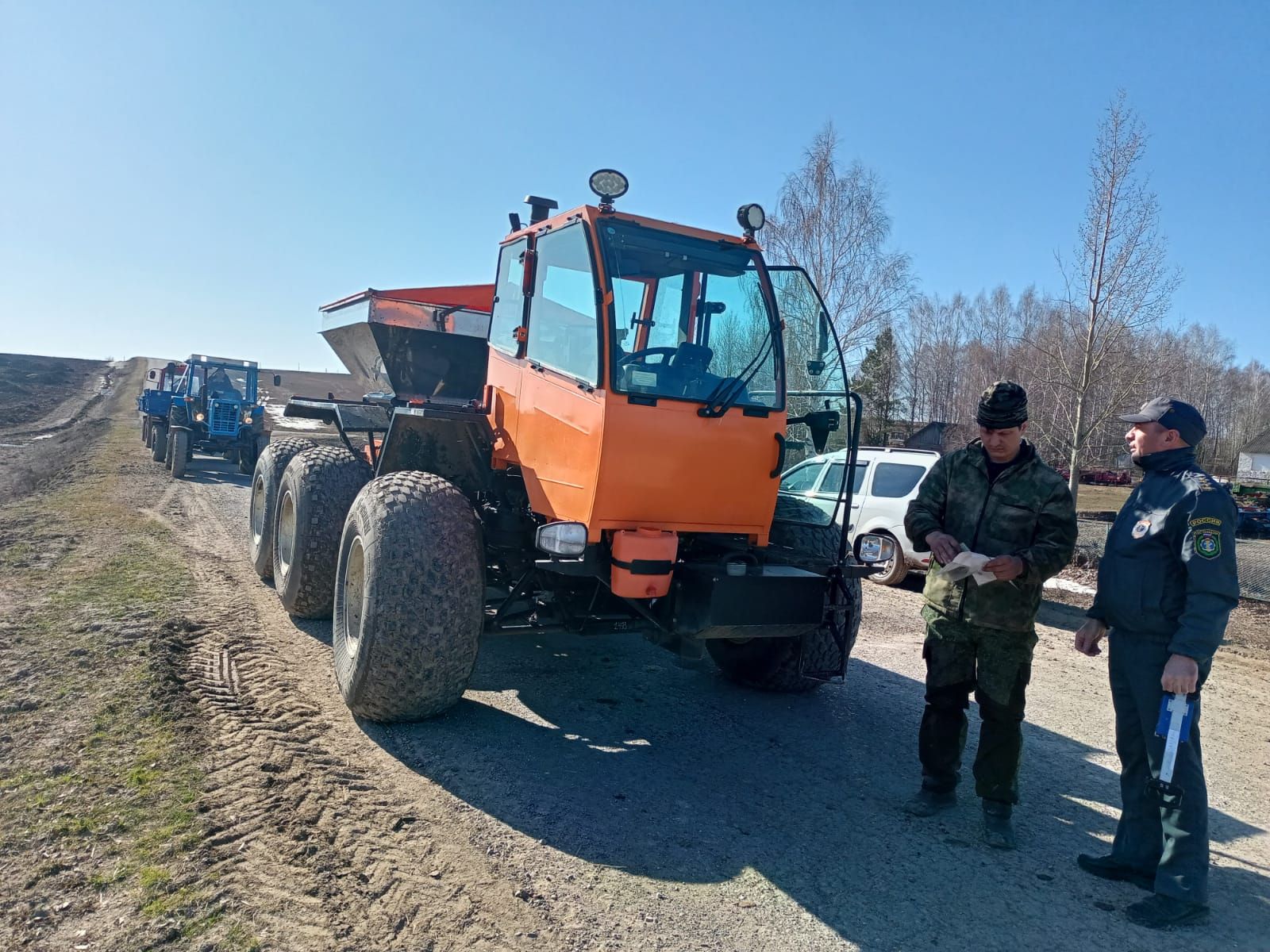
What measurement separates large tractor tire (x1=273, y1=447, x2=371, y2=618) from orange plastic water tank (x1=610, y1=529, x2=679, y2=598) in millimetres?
2888

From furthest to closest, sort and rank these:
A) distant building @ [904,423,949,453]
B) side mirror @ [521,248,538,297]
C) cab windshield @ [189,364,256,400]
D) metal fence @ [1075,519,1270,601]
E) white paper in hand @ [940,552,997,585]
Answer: distant building @ [904,423,949,453]
cab windshield @ [189,364,256,400]
metal fence @ [1075,519,1270,601]
side mirror @ [521,248,538,297]
white paper in hand @ [940,552,997,585]

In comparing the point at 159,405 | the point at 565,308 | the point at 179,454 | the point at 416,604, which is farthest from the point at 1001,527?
the point at 159,405

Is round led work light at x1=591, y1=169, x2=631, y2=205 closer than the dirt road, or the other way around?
the dirt road

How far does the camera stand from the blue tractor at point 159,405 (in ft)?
61.7

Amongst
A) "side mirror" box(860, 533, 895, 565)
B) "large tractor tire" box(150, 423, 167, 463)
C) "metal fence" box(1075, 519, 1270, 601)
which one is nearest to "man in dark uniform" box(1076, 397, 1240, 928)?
"side mirror" box(860, 533, 895, 565)

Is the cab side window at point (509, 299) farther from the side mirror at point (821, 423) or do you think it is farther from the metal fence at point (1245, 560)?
the metal fence at point (1245, 560)

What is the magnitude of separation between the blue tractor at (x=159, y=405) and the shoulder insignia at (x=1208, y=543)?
19.6 meters

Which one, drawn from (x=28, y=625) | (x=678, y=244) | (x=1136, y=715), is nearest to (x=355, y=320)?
(x=28, y=625)

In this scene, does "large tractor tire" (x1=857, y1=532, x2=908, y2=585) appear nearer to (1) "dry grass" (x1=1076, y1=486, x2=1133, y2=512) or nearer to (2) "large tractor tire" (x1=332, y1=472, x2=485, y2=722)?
(2) "large tractor tire" (x1=332, y1=472, x2=485, y2=722)

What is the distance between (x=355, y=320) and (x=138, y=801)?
4548 millimetres

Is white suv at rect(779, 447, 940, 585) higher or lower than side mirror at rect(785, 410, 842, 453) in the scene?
lower

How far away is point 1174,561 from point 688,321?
2.49 meters

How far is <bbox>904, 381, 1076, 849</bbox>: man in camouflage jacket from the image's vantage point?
12.1 ft

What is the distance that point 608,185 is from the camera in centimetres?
428
